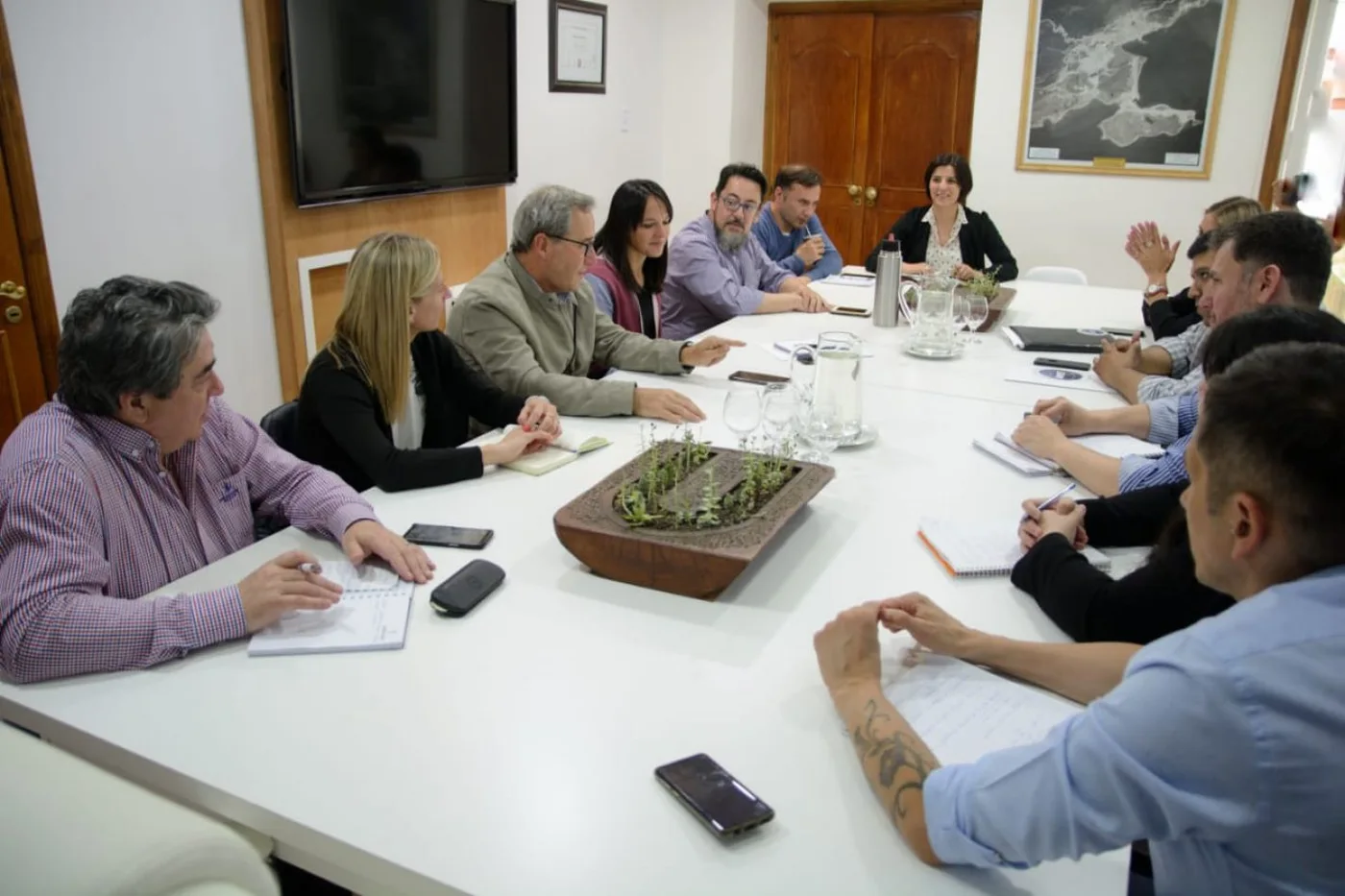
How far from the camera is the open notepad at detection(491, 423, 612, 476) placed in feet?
6.60

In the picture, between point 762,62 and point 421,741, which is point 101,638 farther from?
point 762,62

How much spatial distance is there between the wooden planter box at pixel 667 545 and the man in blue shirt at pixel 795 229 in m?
3.17

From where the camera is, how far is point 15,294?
275 centimetres

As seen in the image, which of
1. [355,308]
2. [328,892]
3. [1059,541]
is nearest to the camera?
[328,892]

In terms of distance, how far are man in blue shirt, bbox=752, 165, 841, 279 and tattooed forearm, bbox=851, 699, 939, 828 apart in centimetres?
366

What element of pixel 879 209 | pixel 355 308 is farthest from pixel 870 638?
pixel 879 209

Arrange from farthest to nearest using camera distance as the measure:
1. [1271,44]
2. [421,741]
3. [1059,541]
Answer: [1271,44] → [1059,541] → [421,741]

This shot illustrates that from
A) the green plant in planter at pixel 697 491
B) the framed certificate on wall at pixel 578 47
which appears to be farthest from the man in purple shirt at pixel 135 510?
the framed certificate on wall at pixel 578 47

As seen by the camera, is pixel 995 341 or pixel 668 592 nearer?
pixel 668 592

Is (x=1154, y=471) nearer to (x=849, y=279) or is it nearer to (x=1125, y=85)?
(x=849, y=279)

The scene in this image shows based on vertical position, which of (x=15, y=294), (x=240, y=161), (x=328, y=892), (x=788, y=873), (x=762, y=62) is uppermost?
(x=762, y=62)

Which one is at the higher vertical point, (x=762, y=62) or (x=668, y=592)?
(x=762, y=62)

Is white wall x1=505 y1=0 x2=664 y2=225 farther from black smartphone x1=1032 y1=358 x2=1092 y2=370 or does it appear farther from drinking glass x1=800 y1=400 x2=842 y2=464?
drinking glass x1=800 y1=400 x2=842 y2=464

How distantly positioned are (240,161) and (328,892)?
9.06 ft
